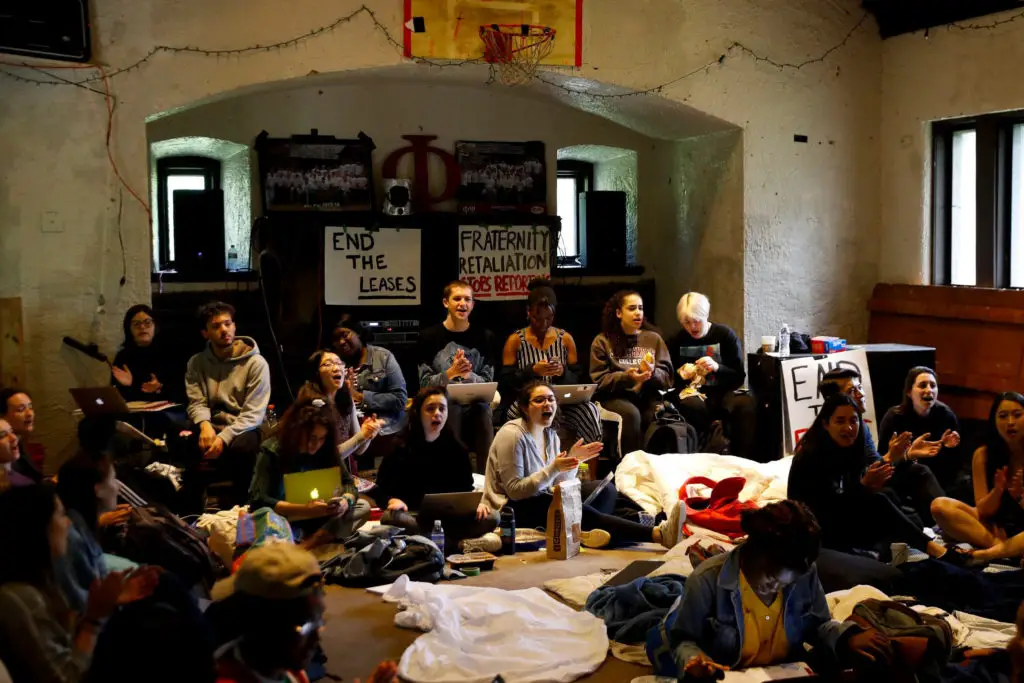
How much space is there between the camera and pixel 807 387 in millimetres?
8414

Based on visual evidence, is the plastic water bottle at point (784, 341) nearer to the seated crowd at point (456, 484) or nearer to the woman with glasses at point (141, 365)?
the seated crowd at point (456, 484)

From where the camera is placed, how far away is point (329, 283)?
9234 mm

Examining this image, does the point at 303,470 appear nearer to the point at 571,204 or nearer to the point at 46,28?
the point at 46,28

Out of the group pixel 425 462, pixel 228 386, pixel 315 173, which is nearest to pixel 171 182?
pixel 315 173

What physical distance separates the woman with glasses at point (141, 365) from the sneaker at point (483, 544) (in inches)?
95.2

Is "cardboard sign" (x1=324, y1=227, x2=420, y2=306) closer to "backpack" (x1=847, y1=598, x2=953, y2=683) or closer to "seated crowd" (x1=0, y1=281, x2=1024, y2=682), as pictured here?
"seated crowd" (x1=0, y1=281, x2=1024, y2=682)

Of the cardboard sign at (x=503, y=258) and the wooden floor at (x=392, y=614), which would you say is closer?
the wooden floor at (x=392, y=614)

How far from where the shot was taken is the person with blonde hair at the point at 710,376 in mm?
8242

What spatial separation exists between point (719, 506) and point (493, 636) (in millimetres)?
2288

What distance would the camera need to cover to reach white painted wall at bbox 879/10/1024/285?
28.3 feet

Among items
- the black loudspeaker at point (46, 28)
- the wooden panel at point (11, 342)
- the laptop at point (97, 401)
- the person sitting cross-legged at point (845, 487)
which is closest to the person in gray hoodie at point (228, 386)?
the laptop at point (97, 401)

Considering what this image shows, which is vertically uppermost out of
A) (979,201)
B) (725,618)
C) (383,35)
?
(383,35)

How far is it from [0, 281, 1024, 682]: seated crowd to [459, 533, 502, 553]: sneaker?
1cm

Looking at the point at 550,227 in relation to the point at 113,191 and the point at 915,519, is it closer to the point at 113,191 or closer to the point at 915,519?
the point at 113,191
